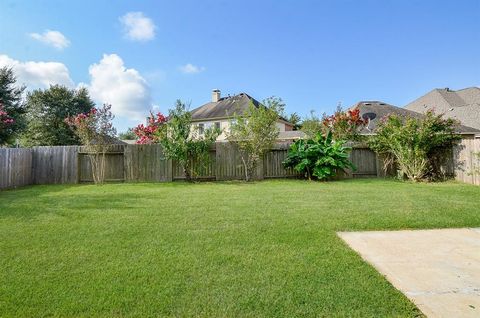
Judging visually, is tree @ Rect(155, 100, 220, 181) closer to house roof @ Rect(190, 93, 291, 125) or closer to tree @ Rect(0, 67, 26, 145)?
tree @ Rect(0, 67, 26, 145)

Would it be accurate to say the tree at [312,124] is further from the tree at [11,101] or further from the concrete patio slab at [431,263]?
the tree at [11,101]

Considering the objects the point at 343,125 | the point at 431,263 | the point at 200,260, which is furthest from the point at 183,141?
the point at 431,263

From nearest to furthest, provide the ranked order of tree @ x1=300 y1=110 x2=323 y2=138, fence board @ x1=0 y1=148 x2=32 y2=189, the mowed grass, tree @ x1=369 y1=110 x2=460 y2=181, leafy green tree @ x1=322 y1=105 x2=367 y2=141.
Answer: the mowed grass → fence board @ x1=0 y1=148 x2=32 y2=189 → tree @ x1=369 y1=110 x2=460 y2=181 → leafy green tree @ x1=322 y1=105 x2=367 y2=141 → tree @ x1=300 y1=110 x2=323 y2=138

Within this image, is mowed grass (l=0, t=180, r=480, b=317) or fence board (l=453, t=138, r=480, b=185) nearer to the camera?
mowed grass (l=0, t=180, r=480, b=317)

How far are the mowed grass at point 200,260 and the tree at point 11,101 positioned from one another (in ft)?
49.7

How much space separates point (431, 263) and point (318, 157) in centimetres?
865

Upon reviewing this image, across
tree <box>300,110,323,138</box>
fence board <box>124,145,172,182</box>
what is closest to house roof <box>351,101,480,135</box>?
tree <box>300,110,323,138</box>

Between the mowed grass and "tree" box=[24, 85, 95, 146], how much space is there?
990 inches

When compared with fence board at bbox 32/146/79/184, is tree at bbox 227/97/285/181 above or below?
above

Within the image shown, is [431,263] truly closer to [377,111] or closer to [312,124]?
[312,124]

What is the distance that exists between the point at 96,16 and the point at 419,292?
10783mm

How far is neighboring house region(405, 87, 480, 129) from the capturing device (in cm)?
2109

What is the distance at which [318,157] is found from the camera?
11477mm

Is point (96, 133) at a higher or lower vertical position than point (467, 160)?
higher
